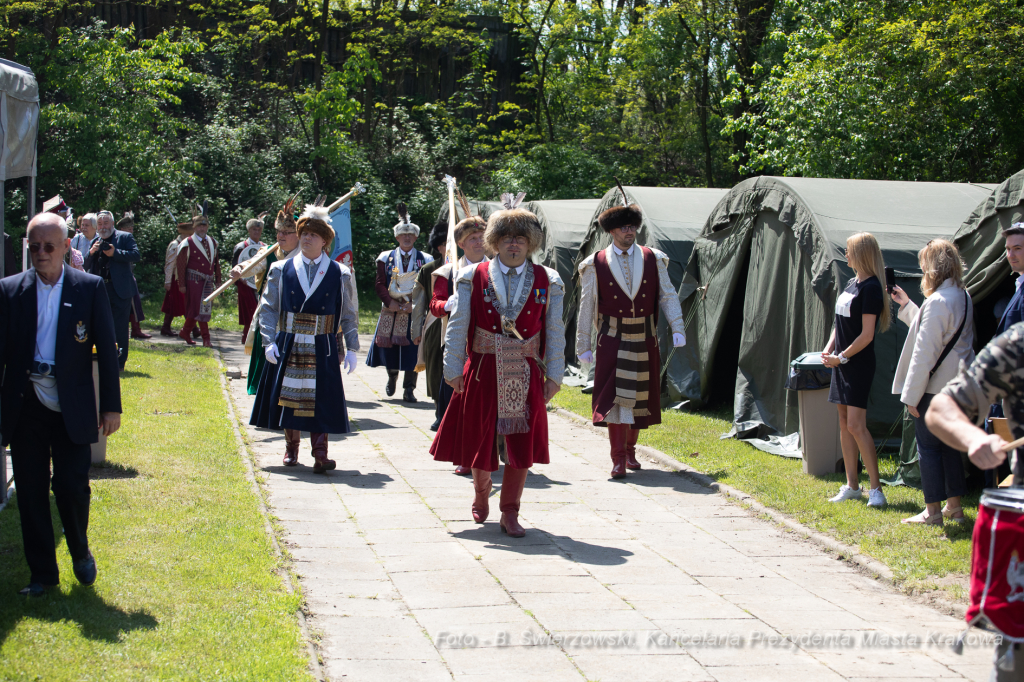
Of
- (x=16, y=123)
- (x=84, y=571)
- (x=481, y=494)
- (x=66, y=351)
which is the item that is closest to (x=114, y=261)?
(x=16, y=123)

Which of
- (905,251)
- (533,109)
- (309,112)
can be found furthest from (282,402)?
(533,109)

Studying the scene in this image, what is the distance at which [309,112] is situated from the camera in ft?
77.7

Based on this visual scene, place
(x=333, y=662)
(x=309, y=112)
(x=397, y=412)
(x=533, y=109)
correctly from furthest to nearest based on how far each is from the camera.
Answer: (x=533, y=109), (x=309, y=112), (x=397, y=412), (x=333, y=662)

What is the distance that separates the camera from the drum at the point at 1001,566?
8.44 ft

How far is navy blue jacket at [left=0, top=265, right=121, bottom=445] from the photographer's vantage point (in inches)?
159

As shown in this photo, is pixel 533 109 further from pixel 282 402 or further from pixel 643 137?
pixel 282 402

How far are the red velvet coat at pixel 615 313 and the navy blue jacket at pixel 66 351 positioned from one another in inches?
150

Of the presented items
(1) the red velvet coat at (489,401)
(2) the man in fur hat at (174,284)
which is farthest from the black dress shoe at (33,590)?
(2) the man in fur hat at (174,284)

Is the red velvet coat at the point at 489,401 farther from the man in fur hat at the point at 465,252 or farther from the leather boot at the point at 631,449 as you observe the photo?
the leather boot at the point at 631,449

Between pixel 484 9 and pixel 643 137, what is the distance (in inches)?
224

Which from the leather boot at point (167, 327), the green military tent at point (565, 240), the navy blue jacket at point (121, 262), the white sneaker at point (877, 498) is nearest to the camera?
the white sneaker at point (877, 498)

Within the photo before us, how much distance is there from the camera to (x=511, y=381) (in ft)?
17.5

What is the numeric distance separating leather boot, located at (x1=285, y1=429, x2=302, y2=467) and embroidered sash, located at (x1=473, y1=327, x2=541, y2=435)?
7.59ft

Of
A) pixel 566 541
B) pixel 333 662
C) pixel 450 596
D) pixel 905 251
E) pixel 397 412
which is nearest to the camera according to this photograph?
pixel 333 662
